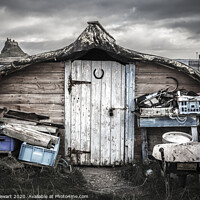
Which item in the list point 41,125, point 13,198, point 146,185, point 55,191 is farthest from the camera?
point 41,125

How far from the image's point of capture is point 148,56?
22.3 ft

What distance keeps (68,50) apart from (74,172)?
3.00m

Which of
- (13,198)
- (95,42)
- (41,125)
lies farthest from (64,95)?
(13,198)

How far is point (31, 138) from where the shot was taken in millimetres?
6230

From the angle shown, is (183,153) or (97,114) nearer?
(183,153)

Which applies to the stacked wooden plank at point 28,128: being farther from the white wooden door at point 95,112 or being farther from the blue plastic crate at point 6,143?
the white wooden door at point 95,112

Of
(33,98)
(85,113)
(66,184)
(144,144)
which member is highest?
(33,98)

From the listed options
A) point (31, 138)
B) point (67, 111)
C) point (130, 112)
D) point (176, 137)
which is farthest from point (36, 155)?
point (176, 137)

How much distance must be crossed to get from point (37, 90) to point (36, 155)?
5.99 feet

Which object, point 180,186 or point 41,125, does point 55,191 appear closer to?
point 41,125

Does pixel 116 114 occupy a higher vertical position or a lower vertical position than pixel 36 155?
higher

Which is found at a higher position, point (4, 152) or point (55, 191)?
point (4, 152)

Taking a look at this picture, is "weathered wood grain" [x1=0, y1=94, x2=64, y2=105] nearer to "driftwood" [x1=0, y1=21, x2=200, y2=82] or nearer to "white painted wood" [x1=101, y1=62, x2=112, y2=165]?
"driftwood" [x1=0, y1=21, x2=200, y2=82]

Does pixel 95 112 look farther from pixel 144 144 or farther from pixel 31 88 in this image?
pixel 31 88
